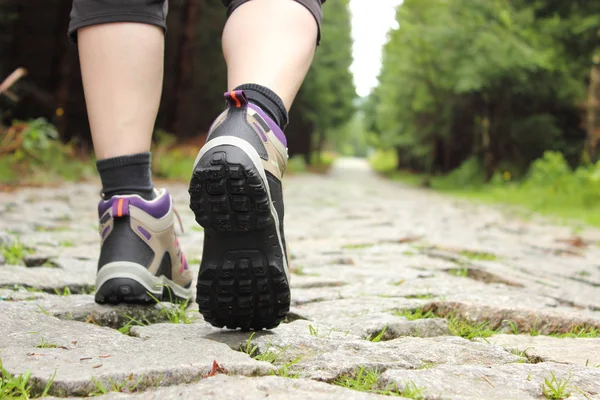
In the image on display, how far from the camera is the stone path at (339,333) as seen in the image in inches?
42.0

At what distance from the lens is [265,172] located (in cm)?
130

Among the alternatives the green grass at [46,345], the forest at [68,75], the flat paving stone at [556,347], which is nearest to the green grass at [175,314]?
the green grass at [46,345]

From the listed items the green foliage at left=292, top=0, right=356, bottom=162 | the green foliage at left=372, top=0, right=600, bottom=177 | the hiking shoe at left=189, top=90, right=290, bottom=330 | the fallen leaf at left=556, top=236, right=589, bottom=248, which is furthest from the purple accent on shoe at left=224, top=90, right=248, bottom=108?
the green foliage at left=292, top=0, right=356, bottom=162

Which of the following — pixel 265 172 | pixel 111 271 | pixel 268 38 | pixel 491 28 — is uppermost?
pixel 491 28

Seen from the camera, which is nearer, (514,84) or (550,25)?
(550,25)

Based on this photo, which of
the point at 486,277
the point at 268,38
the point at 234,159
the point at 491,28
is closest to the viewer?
the point at 234,159

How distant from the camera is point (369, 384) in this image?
3.71 ft

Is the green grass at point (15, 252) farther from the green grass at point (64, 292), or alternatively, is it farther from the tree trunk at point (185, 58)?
the tree trunk at point (185, 58)

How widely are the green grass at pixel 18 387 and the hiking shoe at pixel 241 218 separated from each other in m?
0.38

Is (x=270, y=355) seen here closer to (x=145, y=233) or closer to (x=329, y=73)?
(x=145, y=233)

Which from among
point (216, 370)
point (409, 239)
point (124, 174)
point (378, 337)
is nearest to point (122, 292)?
point (124, 174)

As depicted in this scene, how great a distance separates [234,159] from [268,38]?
37cm

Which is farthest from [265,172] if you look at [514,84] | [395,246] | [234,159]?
[514,84]

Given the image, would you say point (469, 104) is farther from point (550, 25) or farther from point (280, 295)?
point (280, 295)
